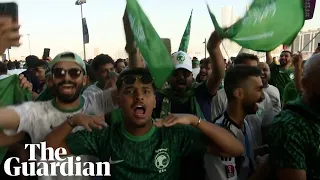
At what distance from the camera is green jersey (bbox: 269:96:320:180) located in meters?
1.80

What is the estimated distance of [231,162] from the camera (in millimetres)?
2232

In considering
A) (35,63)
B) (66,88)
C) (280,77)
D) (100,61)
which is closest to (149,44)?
(66,88)

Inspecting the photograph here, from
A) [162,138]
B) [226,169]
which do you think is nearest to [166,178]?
[162,138]

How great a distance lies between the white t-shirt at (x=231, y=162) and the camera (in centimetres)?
221

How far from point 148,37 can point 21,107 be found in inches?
42.0

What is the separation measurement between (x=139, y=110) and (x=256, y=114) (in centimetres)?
153

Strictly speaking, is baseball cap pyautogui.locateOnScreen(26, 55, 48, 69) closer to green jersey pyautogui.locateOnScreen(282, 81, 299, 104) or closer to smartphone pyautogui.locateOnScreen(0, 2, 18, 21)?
smartphone pyautogui.locateOnScreen(0, 2, 18, 21)

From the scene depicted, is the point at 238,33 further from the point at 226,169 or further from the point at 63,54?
the point at 63,54

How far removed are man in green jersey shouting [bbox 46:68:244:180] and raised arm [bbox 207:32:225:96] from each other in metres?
1.09

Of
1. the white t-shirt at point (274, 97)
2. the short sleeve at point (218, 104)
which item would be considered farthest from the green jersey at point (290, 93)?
the short sleeve at point (218, 104)

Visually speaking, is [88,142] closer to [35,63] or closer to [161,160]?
[161,160]

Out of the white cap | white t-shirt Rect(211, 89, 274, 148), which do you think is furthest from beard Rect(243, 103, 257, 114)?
the white cap

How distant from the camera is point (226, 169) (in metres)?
A: 2.21

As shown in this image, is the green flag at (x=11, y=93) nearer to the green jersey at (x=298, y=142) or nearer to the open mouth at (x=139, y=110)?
the open mouth at (x=139, y=110)
